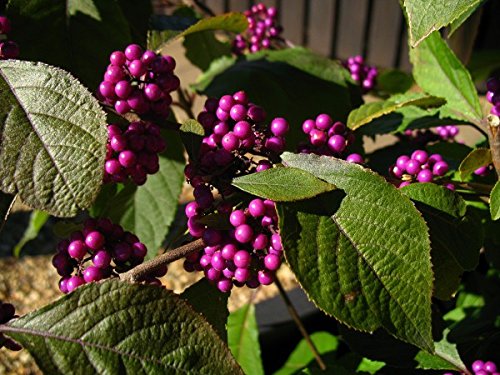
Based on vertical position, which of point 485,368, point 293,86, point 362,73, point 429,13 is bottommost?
point 485,368

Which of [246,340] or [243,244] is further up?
[243,244]

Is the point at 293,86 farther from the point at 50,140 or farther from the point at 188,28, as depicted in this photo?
the point at 50,140

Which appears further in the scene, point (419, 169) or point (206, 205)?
point (419, 169)

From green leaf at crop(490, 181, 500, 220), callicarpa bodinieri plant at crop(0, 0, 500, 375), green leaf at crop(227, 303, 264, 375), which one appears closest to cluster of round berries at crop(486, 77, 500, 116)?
callicarpa bodinieri plant at crop(0, 0, 500, 375)

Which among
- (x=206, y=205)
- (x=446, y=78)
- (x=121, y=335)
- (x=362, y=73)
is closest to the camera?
(x=121, y=335)

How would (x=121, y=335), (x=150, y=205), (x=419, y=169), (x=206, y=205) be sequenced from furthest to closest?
(x=150, y=205) < (x=419, y=169) < (x=206, y=205) < (x=121, y=335)

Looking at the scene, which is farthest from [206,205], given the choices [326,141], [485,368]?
[485,368]

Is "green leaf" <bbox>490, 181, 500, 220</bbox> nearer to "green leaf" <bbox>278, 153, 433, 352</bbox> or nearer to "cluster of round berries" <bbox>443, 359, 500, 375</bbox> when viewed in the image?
"green leaf" <bbox>278, 153, 433, 352</bbox>
